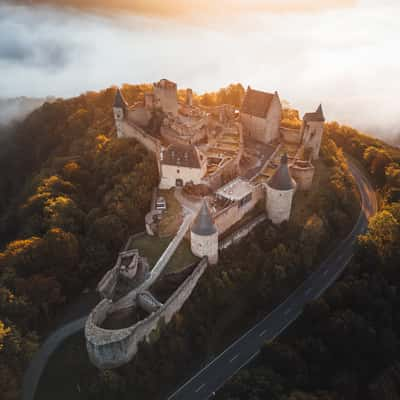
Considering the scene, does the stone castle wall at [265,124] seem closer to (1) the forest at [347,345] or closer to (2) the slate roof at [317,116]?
(2) the slate roof at [317,116]

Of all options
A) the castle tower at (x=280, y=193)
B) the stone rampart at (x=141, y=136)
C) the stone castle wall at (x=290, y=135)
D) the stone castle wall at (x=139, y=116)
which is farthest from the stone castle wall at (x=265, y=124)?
the stone rampart at (x=141, y=136)

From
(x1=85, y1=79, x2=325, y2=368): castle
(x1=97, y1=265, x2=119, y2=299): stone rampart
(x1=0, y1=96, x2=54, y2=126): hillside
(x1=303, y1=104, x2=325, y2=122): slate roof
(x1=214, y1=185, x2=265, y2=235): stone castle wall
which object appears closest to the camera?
(x1=85, y1=79, x2=325, y2=368): castle

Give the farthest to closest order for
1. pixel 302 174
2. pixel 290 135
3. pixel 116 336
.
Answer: pixel 290 135
pixel 302 174
pixel 116 336

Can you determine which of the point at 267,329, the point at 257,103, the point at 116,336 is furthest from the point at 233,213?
the point at 257,103

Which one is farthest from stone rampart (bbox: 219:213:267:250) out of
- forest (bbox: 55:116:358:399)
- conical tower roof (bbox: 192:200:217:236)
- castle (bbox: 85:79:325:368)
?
conical tower roof (bbox: 192:200:217:236)

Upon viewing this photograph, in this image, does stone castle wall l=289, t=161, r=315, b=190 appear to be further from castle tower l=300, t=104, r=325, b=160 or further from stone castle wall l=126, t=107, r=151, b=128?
stone castle wall l=126, t=107, r=151, b=128

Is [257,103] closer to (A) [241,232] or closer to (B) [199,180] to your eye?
(B) [199,180]

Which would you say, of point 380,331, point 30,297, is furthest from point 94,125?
point 380,331
